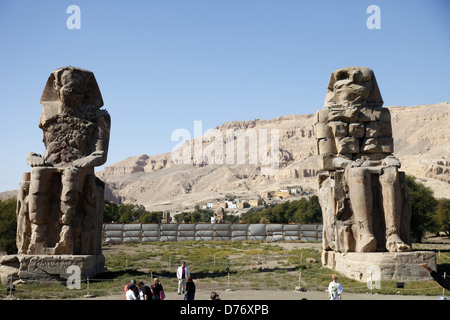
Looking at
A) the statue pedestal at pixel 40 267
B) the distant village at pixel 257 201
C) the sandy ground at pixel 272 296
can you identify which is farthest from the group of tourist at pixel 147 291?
the distant village at pixel 257 201

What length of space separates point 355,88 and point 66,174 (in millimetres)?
8042

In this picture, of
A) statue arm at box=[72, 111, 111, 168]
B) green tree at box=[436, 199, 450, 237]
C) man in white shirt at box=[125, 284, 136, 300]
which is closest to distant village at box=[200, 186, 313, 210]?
green tree at box=[436, 199, 450, 237]

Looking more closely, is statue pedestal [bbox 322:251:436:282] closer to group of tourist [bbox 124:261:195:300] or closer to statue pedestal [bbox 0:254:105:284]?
group of tourist [bbox 124:261:195:300]

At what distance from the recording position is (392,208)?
11469 millimetres

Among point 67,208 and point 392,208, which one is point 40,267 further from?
point 392,208

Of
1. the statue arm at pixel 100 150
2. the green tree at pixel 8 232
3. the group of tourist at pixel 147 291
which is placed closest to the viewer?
the group of tourist at pixel 147 291

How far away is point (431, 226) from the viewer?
31.3 meters

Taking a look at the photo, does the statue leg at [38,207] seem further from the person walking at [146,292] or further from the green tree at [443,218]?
the green tree at [443,218]

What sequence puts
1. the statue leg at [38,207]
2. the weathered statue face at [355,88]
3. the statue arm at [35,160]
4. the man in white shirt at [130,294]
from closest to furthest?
the man in white shirt at [130,294] < the statue leg at [38,207] < the statue arm at [35,160] < the weathered statue face at [355,88]

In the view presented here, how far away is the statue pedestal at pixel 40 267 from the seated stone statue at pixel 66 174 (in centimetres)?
23

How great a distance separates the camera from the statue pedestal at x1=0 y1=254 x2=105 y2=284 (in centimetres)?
1114

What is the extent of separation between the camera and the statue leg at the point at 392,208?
1145 centimetres

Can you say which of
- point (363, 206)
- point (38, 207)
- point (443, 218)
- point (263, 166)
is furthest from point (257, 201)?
point (38, 207)
